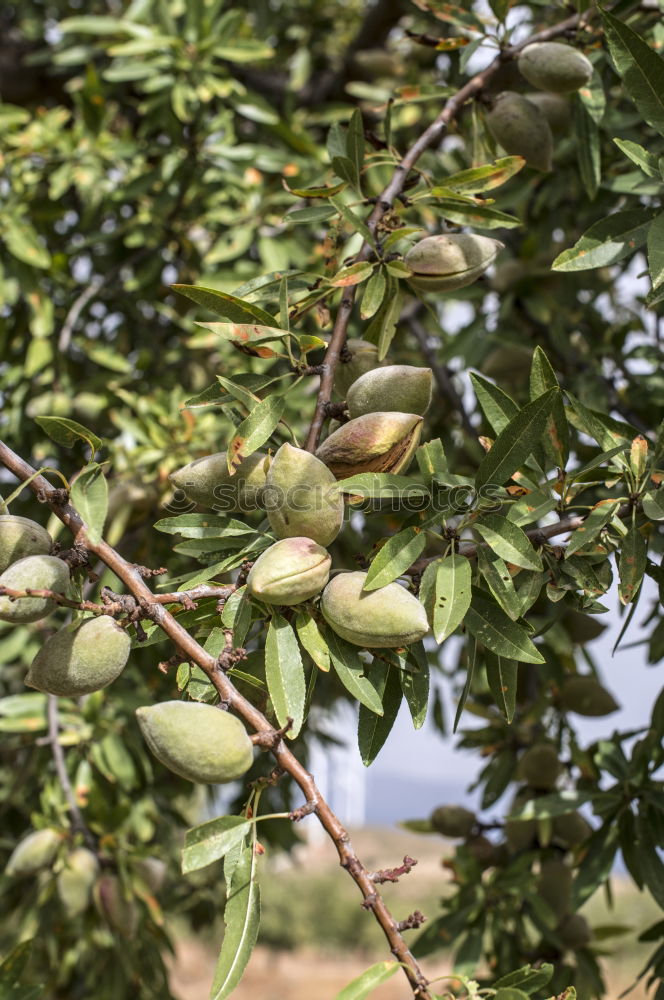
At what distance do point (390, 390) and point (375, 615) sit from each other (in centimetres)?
26

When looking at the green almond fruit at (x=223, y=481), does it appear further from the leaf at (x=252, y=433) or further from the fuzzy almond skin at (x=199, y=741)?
the fuzzy almond skin at (x=199, y=741)

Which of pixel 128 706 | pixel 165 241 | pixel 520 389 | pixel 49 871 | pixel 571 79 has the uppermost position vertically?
pixel 571 79

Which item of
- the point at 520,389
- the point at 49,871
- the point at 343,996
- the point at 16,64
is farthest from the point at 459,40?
the point at 16,64

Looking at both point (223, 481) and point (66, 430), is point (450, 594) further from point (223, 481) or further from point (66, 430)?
point (66, 430)

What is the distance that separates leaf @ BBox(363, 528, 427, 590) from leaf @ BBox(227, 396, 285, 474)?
0.17 m

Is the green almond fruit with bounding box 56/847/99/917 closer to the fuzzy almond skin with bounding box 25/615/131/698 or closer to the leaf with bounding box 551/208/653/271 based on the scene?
the fuzzy almond skin with bounding box 25/615/131/698

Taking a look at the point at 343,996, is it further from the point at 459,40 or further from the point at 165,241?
the point at 165,241

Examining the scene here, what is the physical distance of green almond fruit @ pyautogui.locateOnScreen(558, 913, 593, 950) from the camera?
6.21ft

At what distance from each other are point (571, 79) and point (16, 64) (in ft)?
7.97

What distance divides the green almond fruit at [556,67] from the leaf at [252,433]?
2.24ft

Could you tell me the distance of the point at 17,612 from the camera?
830 mm

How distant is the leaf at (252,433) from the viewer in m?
0.96

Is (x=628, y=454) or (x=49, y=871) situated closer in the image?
(x=628, y=454)

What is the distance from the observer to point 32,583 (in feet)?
2.73
